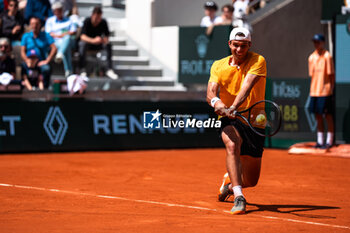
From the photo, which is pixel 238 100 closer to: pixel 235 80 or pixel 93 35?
pixel 235 80

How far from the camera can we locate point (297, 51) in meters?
19.0

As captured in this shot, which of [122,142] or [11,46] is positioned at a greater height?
[11,46]

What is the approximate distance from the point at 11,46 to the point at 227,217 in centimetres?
1056

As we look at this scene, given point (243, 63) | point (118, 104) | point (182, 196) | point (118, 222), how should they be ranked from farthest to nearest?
point (118, 104)
point (182, 196)
point (243, 63)
point (118, 222)

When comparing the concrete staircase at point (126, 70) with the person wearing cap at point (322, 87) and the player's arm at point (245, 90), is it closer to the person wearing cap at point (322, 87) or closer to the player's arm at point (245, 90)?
the person wearing cap at point (322, 87)

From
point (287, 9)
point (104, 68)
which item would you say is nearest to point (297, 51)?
point (287, 9)

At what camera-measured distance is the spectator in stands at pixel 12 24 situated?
16.6 metres

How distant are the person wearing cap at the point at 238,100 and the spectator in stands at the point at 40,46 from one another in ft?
28.4

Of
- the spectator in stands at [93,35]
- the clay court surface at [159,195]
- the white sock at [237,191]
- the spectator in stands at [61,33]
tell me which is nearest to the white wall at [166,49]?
the spectator in stands at [93,35]

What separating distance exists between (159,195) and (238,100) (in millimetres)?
1947

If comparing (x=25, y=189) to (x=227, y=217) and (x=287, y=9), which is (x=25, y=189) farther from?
(x=287, y=9)

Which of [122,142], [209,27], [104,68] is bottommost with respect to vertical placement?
[122,142]

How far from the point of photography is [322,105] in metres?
13.8

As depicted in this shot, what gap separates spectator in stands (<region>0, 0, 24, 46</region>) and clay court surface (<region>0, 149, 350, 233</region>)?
14.2 feet
